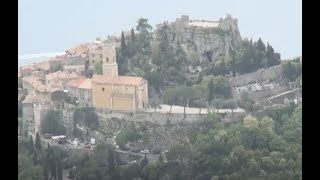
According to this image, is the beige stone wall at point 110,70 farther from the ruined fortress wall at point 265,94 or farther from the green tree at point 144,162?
the green tree at point 144,162

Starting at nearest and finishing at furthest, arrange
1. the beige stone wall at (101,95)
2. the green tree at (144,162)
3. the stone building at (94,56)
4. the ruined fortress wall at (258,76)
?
the green tree at (144,162), the beige stone wall at (101,95), the ruined fortress wall at (258,76), the stone building at (94,56)

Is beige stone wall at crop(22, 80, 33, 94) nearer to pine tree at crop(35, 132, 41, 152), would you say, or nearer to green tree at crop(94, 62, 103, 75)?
pine tree at crop(35, 132, 41, 152)

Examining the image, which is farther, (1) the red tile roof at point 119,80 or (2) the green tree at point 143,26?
(2) the green tree at point 143,26

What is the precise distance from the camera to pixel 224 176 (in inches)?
173

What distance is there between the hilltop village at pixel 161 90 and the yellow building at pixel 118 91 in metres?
0.01

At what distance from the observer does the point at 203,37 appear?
23.7 ft

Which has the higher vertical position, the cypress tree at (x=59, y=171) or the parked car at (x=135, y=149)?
the parked car at (x=135, y=149)

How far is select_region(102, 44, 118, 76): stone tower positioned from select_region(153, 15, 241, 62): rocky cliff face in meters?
0.69

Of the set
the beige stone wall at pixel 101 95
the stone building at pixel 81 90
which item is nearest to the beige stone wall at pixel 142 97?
the beige stone wall at pixel 101 95

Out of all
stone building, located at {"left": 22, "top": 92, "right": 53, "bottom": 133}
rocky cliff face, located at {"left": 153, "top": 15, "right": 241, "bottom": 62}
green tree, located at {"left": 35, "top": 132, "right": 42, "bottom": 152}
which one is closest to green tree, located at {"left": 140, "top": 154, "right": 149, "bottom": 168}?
green tree, located at {"left": 35, "top": 132, "right": 42, "bottom": 152}

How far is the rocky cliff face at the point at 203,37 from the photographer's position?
22.9 feet

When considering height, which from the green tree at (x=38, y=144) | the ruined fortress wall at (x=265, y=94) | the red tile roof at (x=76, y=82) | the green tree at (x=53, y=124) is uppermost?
the red tile roof at (x=76, y=82)

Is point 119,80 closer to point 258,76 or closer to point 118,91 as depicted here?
point 118,91
